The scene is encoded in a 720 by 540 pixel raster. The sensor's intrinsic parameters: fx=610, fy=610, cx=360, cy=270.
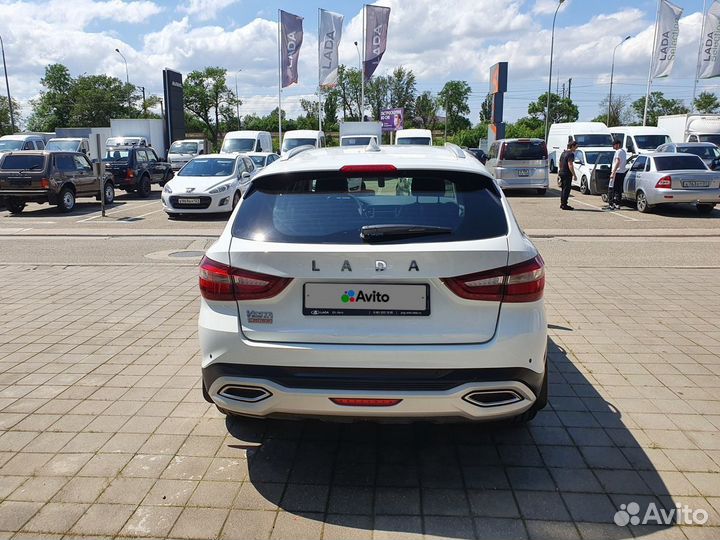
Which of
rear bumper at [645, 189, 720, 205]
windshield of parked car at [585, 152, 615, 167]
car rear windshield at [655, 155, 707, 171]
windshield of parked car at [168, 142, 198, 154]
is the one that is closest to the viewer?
rear bumper at [645, 189, 720, 205]

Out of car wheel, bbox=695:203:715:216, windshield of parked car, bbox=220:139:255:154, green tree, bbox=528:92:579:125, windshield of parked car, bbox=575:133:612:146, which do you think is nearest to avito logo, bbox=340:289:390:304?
car wheel, bbox=695:203:715:216

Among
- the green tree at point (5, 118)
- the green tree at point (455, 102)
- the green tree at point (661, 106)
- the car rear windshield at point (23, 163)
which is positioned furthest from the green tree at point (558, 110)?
the car rear windshield at point (23, 163)

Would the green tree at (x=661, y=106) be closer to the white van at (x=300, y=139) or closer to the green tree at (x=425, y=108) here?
the green tree at (x=425, y=108)

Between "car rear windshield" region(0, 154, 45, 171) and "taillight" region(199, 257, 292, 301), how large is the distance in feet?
53.8

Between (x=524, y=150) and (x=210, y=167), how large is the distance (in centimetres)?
1076

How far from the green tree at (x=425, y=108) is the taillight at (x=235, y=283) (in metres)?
102

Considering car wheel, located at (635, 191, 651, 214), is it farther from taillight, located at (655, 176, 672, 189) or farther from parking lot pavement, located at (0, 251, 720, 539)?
parking lot pavement, located at (0, 251, 720, 539)

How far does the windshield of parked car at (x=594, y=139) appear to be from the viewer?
1123 inches

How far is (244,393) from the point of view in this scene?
10.3 ft

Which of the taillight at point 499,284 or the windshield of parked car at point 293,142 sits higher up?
the windshield of parked car at point 293,142

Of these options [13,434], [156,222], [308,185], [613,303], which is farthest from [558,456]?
[156,222]

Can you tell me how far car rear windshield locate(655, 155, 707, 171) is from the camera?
16.1 m

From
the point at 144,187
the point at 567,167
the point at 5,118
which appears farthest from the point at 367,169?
the point at 5,118

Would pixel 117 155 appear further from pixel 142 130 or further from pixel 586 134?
pixel 586 134
